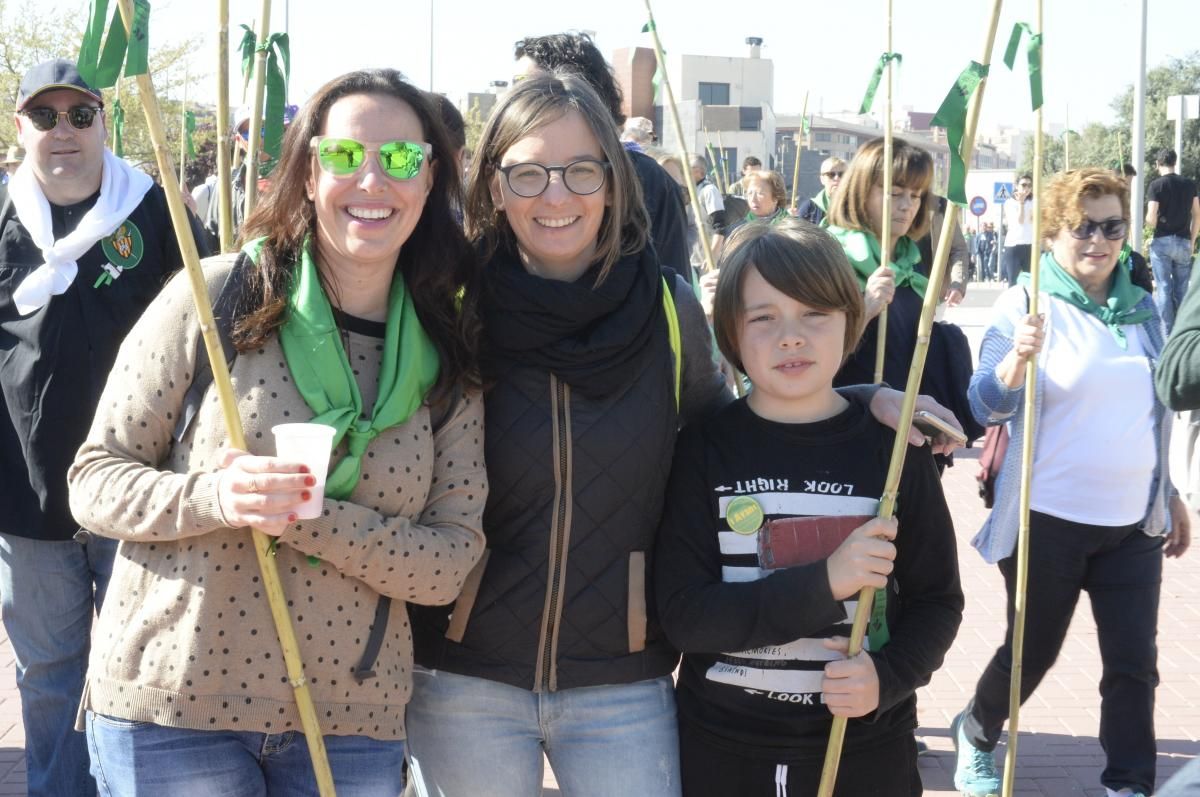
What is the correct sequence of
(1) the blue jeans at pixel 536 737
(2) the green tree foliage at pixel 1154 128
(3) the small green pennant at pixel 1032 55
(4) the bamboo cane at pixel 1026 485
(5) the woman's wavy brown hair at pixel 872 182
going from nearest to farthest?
(1) the blue jeans at pixel 536 737 → (3) the small green pennant at pixel 1032 55 → (4) the bamboo cane at pixel 1026 485 → (5) the woman's wavy brown hair at pixel 872 182 → (2) the green tree foliage at pixel 1154 128

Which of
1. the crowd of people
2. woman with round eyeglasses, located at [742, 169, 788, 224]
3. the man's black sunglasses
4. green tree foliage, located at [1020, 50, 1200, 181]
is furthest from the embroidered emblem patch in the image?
green tree foliage, located at [1020, 50, 1200, 181]

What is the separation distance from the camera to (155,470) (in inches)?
87.6

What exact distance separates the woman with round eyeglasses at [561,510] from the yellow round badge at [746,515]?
161 millimetres

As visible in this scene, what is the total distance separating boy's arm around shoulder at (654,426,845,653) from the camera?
242cm

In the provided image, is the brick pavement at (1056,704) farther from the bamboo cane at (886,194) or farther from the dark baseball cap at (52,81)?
the dark baseball cap at (52,81)

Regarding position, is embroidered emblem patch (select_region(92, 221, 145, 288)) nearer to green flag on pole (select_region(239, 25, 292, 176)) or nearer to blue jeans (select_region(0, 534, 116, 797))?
blue jeans (select_region(0, 534, 116, 797))

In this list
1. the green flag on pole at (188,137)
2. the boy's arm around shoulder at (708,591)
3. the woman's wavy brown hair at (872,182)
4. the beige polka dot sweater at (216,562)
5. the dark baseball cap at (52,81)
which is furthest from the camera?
the green flag on pole at (188,137)

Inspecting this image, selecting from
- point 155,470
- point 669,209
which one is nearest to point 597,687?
point 155,470

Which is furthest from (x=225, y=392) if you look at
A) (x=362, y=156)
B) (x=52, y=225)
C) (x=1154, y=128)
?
(x=1154, y=128)

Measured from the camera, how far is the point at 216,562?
222 cm

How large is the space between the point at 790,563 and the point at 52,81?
2.72 meters

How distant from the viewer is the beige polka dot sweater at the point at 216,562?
2188 millimetres

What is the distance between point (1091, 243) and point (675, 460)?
7.00ft

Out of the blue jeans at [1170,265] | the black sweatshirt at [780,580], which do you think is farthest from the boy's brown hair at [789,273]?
the blue jeans at [1170,265]
